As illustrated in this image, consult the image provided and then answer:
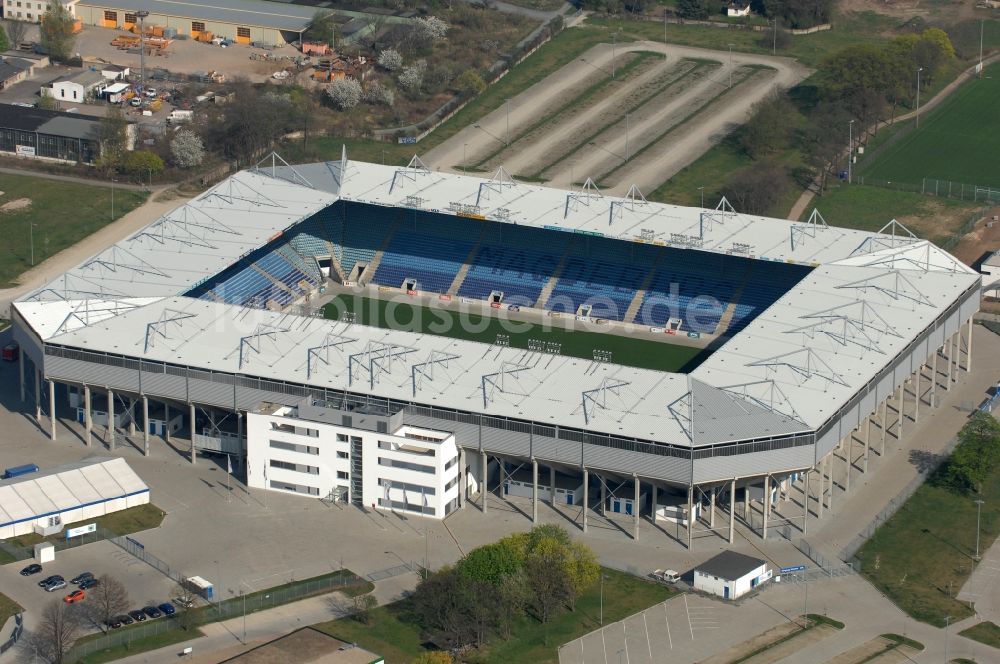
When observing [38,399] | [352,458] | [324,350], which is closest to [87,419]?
[38,399]

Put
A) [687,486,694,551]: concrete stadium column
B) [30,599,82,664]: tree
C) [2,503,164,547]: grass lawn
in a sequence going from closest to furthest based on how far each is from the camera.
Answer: [30,599,82,664]: tree, [687,486,694,551]: concrete stadium column, [2,503,164,547]: grass lawn

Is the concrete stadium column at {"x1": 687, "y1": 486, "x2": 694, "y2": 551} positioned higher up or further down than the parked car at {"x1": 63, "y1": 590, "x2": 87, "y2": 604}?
higher up

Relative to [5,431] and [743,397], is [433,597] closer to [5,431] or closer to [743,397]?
[743,397]

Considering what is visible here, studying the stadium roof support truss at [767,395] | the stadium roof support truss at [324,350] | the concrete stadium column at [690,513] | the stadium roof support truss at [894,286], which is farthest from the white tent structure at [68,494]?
the stadium roof support truss at [894,286]

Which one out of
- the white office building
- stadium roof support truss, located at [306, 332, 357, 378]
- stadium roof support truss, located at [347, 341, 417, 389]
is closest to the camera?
the white office building

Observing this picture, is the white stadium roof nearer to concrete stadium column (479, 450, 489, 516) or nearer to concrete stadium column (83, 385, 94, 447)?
concrete stadium column (83, 385, 94, 447)

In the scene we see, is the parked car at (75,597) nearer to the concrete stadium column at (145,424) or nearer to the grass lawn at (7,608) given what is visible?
the grass lawn at (7,608)

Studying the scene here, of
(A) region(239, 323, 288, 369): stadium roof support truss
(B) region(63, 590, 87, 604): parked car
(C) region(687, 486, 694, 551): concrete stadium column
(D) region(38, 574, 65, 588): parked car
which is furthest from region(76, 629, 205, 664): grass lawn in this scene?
(C) region(687, 486, 694, 551): concrete stadium column
